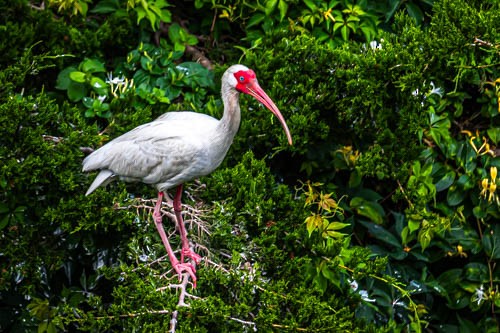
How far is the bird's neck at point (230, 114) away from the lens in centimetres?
499

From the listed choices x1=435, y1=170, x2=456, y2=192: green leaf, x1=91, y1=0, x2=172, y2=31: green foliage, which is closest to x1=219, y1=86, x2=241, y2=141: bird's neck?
x1=91, y1=0, x2=172, y2=31: green foliage

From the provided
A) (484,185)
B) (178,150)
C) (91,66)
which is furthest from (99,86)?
(484,185)

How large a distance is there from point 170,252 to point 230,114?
31.1 inches

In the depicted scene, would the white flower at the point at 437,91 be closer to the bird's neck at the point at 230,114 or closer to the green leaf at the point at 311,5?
the green leaf at the point at 311,5

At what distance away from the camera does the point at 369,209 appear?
252 inches

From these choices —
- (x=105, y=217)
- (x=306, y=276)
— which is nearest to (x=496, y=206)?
(x=306, y=276)

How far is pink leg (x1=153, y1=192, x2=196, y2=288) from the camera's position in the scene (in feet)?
15.6

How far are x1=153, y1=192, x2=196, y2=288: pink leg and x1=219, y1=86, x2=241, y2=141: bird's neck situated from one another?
1.75 ft

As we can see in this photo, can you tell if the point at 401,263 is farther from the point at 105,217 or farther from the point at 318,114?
the point at 105,217

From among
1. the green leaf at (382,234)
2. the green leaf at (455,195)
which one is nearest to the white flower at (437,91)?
the green leaf at (455,195)

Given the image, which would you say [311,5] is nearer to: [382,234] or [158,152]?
[382,234]

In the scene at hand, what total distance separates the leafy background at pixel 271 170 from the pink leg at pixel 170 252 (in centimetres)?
7

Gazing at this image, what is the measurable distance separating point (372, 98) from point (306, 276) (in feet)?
4.28

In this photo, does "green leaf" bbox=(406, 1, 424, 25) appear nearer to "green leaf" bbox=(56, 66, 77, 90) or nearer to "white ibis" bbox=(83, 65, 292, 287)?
"white ibis" bbox=(83, 65, 292, 287)
